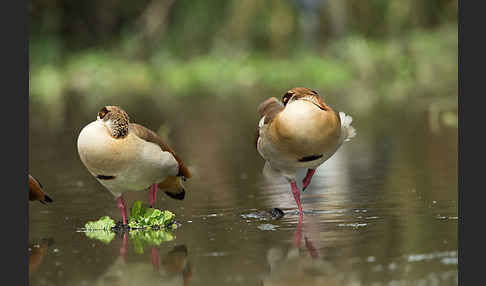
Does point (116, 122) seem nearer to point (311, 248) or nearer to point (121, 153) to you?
point (121, 153)

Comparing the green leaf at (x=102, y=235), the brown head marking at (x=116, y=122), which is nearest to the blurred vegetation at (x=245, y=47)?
the brown head marking at (x=116, y=122)

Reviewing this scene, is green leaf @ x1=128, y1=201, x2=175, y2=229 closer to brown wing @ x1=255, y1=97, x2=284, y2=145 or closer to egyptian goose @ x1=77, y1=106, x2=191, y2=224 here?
egyptian goose @ x1=77, y1=106, x2=191, y2=224

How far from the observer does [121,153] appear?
8234mm

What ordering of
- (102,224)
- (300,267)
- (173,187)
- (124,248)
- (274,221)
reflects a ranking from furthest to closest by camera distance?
(173,187)
(274,221)
(102,224)
(124,248)
(300,267)

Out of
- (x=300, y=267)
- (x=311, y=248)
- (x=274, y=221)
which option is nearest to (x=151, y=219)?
(x=274, y=221)

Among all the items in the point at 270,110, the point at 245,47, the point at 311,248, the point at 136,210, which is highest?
the point at 245,47

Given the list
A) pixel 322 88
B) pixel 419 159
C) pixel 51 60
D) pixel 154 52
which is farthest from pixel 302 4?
pixel 419 159

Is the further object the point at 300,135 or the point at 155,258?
the point at 300,135

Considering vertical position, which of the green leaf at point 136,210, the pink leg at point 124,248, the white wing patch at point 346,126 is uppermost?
the white wing patch at point 346,126

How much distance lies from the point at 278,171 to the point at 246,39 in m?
15.2

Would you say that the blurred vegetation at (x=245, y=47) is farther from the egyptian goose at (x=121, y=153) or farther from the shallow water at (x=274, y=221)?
the egyptian goose at (x=121, y=153)

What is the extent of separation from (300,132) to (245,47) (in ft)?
57.0

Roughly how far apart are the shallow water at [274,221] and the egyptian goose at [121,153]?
48 cm

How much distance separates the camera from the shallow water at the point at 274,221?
6.62 meters
